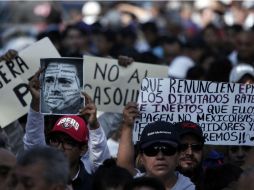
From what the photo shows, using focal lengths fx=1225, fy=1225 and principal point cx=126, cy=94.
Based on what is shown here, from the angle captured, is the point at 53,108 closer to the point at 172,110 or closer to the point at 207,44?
the point at 172,110

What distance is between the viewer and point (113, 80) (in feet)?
36.6

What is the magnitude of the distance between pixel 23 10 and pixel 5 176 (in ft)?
66.2

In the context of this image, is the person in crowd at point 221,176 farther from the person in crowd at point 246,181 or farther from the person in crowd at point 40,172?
the person in crowd at point 40,172

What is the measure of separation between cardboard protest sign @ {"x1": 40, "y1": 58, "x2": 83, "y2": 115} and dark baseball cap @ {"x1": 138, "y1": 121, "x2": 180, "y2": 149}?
1.67 m

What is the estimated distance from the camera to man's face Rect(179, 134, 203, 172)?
9.29 meters

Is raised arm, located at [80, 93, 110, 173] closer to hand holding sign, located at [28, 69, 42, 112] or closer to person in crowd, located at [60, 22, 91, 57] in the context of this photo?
hand holding sign, located at [28, 69, 42, 112]

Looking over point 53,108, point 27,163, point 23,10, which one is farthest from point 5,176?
point 23,10

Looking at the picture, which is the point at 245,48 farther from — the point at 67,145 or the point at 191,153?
the point at 67,145

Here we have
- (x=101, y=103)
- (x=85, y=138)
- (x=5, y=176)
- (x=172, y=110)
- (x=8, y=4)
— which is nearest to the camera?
(x=5, y=176)

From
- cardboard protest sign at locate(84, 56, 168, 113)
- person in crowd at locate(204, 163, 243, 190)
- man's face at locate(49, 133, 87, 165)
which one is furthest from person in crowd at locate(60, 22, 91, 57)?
person in crowd at locate(204, 163, 243, 190)

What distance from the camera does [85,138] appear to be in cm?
948

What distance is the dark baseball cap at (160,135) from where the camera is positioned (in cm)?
853

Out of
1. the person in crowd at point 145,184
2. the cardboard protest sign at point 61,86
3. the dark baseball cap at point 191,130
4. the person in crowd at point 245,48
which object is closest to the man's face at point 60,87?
the cardboard protest sign at point 61,86

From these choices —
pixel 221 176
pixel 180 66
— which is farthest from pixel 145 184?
pixel 180 66
